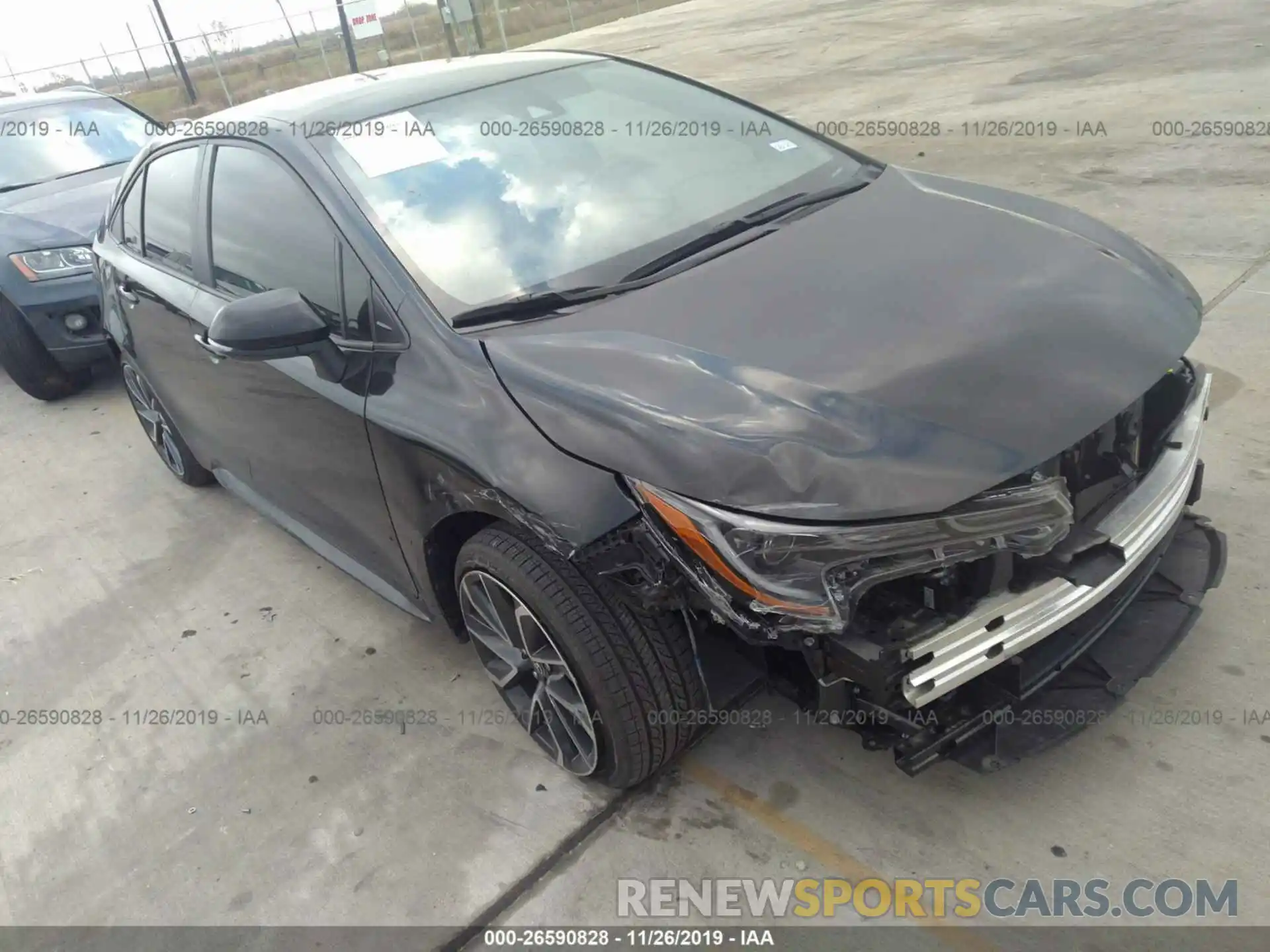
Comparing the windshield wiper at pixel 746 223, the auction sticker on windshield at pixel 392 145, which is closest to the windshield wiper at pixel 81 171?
the auction sticker on windshield at pixel 392 145

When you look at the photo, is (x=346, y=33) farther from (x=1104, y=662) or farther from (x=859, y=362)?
(x=1104, y=662)

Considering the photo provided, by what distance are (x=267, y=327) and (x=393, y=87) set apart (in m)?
1.09

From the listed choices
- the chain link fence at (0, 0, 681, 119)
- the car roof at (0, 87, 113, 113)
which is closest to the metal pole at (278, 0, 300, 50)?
the chain link fence at (0, 0, 681, 119)

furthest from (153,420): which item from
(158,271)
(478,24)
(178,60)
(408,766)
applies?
(178,60)

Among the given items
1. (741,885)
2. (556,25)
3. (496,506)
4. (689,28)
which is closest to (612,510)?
(496,506)

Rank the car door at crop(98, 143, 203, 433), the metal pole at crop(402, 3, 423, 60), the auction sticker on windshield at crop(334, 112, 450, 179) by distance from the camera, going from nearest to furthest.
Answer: the auction sticker on windshield at crop(334, 112, 450, 179), the car door at crop(98, 143, 203, 433), the metal pole at crop(402, 3, 423, 60)

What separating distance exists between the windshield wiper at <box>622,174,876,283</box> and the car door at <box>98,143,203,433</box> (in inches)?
72.0

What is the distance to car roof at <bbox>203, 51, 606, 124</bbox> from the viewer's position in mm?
2943

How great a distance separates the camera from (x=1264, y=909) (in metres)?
1.95

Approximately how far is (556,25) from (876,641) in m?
27.8

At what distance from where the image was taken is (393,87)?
10.1 feet

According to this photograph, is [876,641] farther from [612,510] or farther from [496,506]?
[496,506]

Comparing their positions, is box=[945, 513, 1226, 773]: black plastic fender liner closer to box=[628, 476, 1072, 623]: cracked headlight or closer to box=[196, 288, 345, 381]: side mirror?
box=[628, 476, 1072, 623]: cracked headlight

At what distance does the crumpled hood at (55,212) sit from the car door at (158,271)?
150 centimetres
